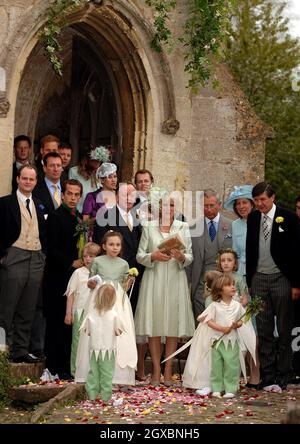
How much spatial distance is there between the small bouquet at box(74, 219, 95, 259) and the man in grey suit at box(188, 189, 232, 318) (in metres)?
1.11

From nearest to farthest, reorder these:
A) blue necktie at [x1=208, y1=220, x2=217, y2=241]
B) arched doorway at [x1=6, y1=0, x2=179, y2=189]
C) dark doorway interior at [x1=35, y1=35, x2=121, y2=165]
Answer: blue necktie at [x1=208, y1=220, x2=217, y2=241] → arched doorway at [x1=6, y1=0, x2=179, y2=189] → dark doorway interior at [x1=35, y1=35, x2=121, y2=165]

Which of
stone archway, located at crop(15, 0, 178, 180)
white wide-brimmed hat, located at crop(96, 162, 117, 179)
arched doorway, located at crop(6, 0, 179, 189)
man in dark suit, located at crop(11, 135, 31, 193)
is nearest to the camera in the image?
white wide-brimmed hat, located at crop(96, 162, 117, 179)

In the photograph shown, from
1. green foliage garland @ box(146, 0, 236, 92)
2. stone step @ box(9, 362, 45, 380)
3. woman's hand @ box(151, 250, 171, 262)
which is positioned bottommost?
stone step @ box(9, 362, 45, 380)

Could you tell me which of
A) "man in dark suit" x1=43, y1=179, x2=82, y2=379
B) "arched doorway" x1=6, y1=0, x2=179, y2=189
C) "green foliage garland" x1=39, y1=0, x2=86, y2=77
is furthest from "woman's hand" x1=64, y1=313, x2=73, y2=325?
"green foliage garland" x1=39, y1=0, x2=86, y2=77

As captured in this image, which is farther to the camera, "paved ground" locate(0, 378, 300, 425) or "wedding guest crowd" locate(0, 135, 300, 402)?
"wedding guest crowd" locate(0, 135, 300, 402)

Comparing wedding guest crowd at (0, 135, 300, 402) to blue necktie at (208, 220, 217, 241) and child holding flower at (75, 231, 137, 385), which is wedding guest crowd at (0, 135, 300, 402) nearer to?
child holding flower at (75, 231, 137, 385)

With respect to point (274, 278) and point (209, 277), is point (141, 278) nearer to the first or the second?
point (209, 277)

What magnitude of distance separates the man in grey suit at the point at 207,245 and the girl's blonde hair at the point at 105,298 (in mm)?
1682

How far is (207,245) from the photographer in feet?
39.1

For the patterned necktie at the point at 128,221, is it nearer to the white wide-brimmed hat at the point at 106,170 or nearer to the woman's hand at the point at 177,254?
the white wide-brimmed hat at the point at 106,170

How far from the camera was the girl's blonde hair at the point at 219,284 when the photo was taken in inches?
428

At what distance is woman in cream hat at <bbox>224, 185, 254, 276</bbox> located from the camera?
11.8 meters

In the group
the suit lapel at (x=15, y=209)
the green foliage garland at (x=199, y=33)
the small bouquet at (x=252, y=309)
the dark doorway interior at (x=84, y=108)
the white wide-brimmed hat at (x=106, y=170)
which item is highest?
the green foliage garland at (x=199, y=33)

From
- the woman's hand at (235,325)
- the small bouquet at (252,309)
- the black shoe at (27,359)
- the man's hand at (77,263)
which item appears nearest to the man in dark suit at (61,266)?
the man's hand at (77,263)
